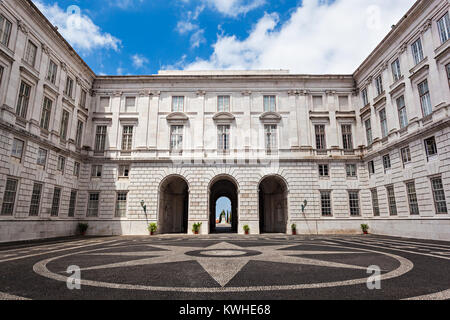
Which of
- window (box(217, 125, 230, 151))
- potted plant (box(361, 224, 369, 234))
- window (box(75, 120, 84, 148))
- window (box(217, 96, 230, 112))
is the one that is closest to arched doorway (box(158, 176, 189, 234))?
window (box(217, 125, 230, 151))

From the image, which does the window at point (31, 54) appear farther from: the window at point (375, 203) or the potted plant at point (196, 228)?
the window at point (375, 203)

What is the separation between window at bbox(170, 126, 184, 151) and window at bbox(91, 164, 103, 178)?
7.94 metres

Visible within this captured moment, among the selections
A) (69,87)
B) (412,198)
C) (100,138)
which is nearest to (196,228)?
(100,138)

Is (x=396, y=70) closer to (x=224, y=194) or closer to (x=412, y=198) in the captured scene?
(x=412, y=198)

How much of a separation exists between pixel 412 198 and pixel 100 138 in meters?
30.6

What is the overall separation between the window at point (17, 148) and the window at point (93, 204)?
9.01m

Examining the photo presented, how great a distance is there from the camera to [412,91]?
70.0 feet

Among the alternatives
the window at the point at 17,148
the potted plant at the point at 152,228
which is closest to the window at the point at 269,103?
the potted plant at the point at 152,228

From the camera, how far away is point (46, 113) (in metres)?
22.8

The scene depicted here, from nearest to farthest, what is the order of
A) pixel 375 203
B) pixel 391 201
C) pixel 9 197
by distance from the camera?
pixel 9 197 < pixel 391 201 < pixel 375 203

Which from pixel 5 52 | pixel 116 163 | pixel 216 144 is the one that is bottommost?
pixel 116 163
